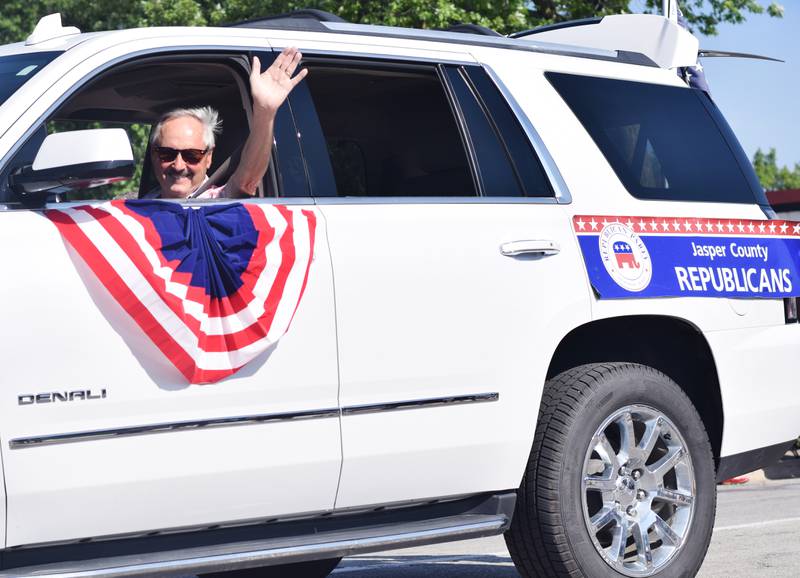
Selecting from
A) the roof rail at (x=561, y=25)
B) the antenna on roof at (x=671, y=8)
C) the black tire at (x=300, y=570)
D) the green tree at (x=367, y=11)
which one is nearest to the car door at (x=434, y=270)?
the black tire at (x=300, y=570)

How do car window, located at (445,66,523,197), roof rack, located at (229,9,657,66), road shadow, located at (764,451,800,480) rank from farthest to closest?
road shadow, located at (764,451,800,480)
car window, located at (445,66,523,197)
roof rack, located at (229,9,657,66)

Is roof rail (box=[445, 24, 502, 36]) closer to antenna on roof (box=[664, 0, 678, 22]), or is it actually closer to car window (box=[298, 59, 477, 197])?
car window (box=[298, 59, 477, 197])

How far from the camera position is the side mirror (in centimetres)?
399

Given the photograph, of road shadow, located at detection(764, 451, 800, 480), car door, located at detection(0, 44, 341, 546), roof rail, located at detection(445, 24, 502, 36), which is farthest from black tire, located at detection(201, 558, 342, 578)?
road shadow, located at detection(764, 451, 800, 480)

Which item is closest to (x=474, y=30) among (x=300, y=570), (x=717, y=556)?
(x=300, y=570)

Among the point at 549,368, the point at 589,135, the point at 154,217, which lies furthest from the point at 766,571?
the point at 154,217

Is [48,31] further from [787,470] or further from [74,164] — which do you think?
[787,470]

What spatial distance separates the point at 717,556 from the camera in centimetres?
692

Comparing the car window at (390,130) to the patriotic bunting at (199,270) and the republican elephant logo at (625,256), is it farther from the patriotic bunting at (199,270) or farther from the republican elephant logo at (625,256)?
the patriotic bunting at (199,270)

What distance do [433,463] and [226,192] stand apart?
1.14 meters

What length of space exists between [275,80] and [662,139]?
1905mm

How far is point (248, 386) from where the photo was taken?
14.2 ft

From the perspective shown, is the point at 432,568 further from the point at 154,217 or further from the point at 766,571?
the point at 154,217

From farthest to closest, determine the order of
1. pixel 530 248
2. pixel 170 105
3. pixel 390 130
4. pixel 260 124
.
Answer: pixel 170 105
pixel 390 130
pixel 530 248
pixel 260 124
